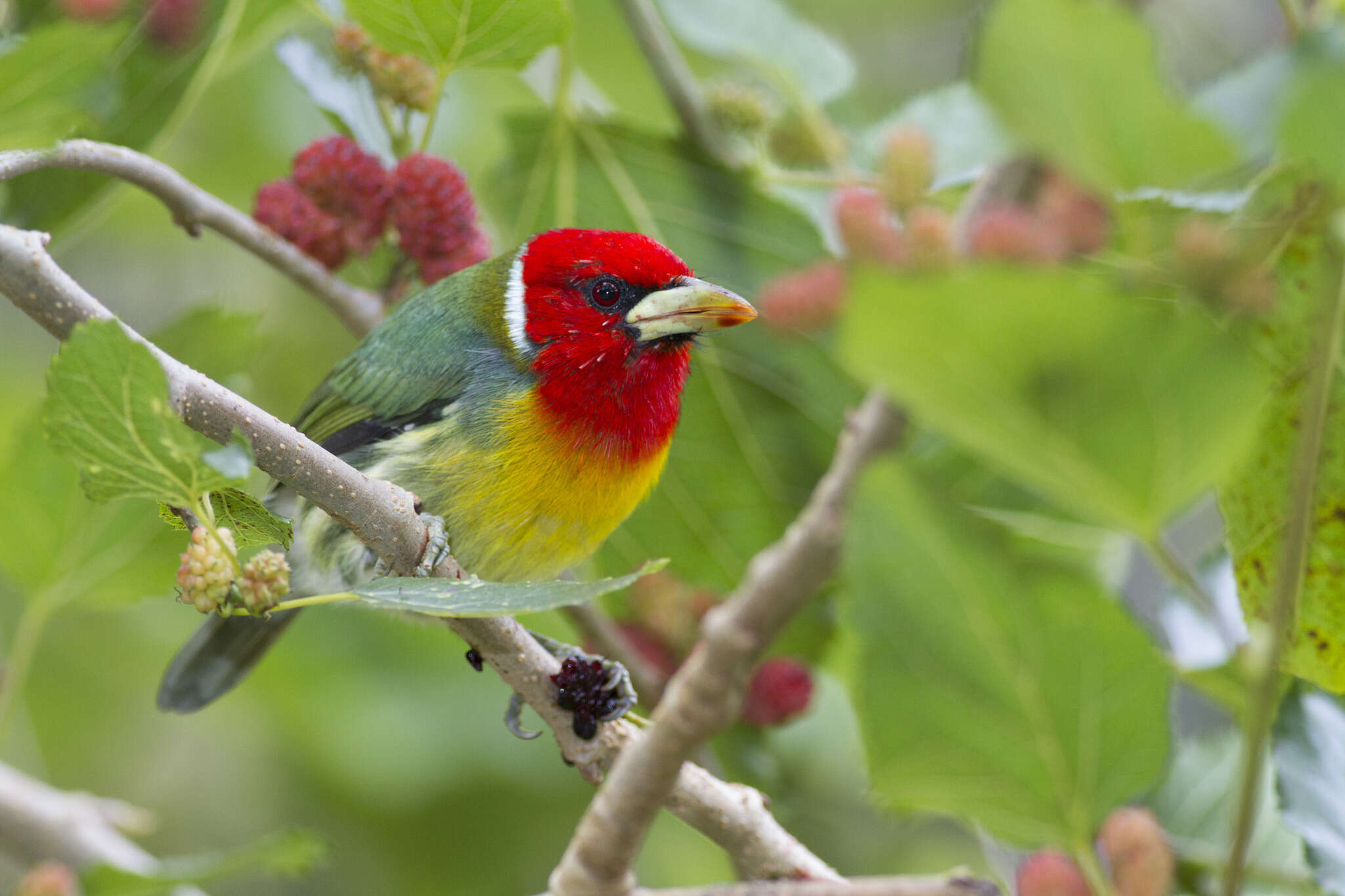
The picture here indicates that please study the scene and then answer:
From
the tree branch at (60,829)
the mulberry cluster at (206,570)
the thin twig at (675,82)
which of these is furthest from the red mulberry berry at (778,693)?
the mulberry cluster at (206,570)

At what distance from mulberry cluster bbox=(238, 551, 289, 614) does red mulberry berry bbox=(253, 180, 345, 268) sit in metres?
0.97

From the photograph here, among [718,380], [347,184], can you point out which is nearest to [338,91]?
[347,184]

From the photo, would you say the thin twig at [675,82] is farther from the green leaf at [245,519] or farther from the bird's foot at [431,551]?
the green leaf at [245,519]

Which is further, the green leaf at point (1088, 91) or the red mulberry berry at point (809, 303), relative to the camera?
the red mulberry berry at point (809, 303)

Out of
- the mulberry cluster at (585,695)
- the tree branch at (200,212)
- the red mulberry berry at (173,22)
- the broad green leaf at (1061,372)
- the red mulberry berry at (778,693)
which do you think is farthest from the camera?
the red mulberry berry at (778,693)

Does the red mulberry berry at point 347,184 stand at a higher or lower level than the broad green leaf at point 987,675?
higher

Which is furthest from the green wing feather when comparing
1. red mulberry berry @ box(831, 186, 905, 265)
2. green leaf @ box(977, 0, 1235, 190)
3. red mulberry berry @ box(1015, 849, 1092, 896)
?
green leaf @ box(977, 0, 1235, 190)

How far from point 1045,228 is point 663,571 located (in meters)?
1.83

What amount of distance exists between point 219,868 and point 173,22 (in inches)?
60.4

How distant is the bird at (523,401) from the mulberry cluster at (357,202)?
192 mm

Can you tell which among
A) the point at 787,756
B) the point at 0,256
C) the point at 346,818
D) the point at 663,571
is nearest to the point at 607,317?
the point at 663,571

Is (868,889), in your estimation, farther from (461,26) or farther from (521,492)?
(461,26)

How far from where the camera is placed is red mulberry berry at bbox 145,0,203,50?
2256mm

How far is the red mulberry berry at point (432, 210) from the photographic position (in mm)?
2127
